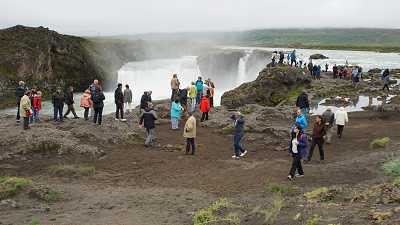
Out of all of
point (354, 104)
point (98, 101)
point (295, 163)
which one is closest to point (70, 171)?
point (98, 101)

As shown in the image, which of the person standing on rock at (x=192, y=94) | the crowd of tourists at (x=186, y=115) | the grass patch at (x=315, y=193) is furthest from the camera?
the person standing on rock at (x=192, y=94)

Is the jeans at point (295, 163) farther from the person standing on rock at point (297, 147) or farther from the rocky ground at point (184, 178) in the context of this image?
the rocky ground at point (184, 178)

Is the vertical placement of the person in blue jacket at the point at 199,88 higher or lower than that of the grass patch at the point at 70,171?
higher

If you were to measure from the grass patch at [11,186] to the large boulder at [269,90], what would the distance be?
2153cm

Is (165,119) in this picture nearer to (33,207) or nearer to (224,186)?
(224,186)

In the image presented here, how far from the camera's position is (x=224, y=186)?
1444cm

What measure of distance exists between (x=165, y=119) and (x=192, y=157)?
8188mm

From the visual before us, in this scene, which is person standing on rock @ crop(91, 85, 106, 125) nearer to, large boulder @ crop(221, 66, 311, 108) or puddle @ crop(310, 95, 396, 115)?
large boulder @ crop(221, 66, 311, 108)

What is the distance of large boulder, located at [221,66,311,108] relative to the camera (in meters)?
34.9

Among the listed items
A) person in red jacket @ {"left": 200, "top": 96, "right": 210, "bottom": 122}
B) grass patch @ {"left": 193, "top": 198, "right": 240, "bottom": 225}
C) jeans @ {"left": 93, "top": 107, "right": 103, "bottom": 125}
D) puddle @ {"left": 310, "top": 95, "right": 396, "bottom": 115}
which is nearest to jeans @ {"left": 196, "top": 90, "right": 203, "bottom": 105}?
person in red jacket @ {"left": 200, "top": 96, "right": 210, "bottom": 122}

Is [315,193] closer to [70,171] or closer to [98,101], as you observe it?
[70,171]

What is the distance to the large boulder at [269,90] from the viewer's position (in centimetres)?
3494

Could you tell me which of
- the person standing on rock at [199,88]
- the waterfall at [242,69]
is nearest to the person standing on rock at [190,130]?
the person standing on rock at [199,88]

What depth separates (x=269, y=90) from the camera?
121 feet
